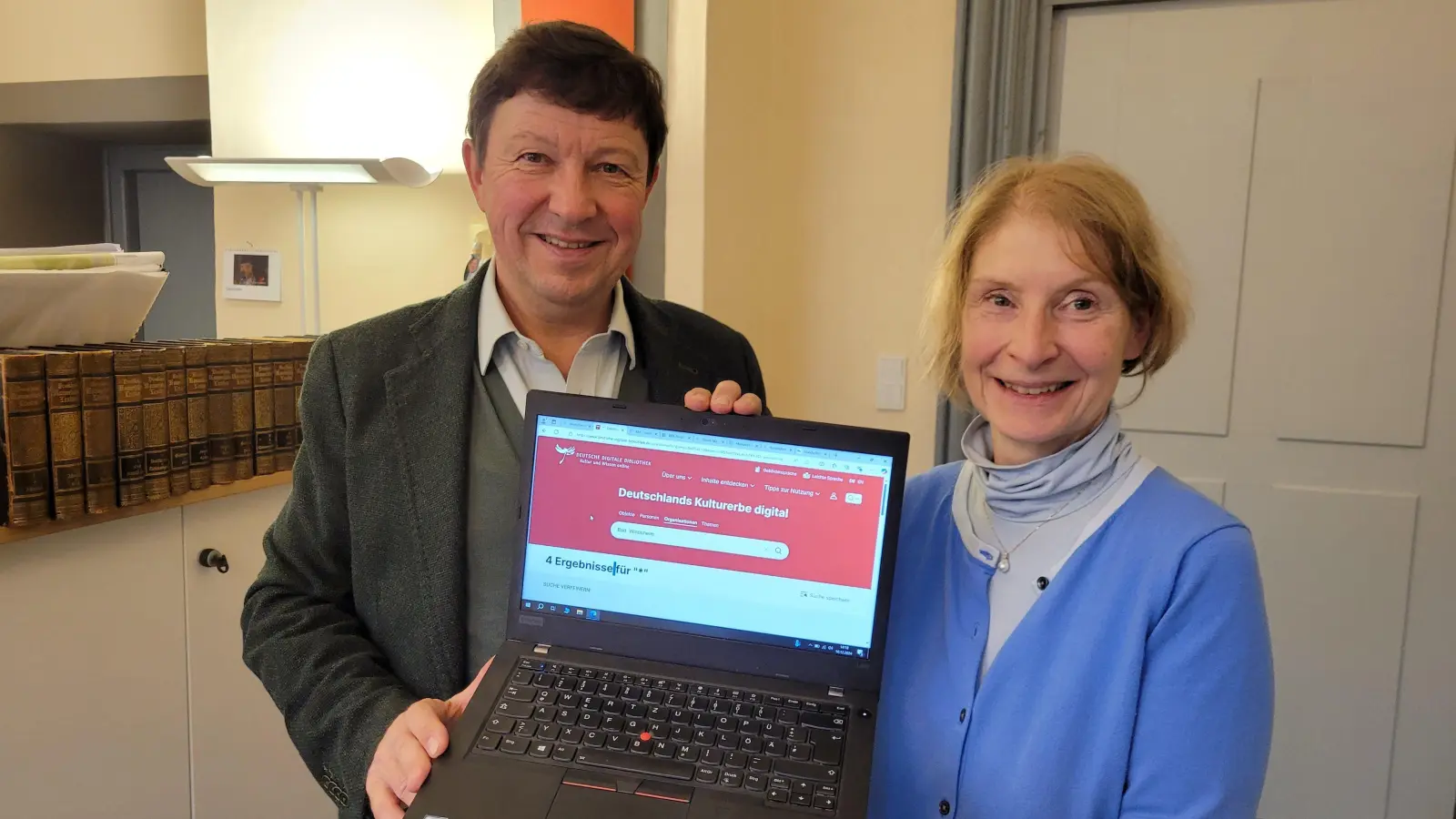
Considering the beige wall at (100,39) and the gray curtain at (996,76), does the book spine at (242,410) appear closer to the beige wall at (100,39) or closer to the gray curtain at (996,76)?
the beige wall at (100,39)

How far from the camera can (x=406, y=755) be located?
731 mm

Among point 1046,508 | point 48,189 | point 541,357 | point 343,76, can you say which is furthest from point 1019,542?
point 48,189

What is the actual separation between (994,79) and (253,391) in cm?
179

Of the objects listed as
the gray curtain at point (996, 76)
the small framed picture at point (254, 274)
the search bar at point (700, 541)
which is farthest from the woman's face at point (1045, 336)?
the small framed picture at point (254, 274)

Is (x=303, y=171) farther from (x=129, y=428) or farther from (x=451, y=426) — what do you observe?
(x=451, y=426)

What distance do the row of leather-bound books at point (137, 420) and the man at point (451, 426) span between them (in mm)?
727

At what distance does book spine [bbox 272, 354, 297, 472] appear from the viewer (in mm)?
1829

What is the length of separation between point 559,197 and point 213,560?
4.14 feet

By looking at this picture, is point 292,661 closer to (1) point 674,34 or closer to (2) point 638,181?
(2) point 638,181

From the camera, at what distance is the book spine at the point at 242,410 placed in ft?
5.73

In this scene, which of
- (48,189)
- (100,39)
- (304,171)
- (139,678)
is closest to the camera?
(139,678)

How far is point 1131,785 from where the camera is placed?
749 millimetres

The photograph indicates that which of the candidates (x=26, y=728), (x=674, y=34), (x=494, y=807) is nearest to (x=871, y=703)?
(x=494, y=807)

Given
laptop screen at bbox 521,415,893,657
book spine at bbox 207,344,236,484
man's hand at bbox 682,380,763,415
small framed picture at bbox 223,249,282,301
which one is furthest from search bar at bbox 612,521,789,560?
small framed picture at bbox 223,249,282,301
